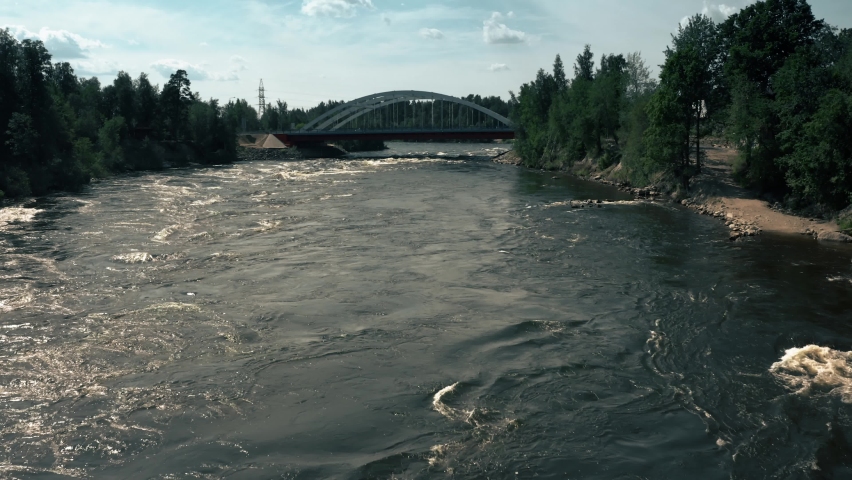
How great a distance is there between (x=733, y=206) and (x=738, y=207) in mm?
448

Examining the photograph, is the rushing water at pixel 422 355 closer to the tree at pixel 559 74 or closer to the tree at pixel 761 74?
the tree at pixel 761 74

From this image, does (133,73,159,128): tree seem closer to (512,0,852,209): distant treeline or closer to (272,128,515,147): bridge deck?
(272,128,515,147): bridge deck

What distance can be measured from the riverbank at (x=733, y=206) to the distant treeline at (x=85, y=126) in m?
42.4

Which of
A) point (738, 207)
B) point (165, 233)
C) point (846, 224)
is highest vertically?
point (738, 207)

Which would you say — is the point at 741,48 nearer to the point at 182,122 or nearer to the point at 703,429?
the point at 703,429

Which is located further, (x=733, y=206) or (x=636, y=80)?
(x=636, y=80)

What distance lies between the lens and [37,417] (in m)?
11.6

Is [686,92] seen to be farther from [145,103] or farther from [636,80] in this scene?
[145,103]

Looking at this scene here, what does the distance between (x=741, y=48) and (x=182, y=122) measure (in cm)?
6878

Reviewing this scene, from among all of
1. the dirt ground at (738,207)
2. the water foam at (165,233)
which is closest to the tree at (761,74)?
the dirt ground at (738,207)

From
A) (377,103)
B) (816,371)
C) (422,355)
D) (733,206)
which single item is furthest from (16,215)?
(377,103)

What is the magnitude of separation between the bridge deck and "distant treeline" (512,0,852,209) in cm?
3892

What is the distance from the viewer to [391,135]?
10300cm

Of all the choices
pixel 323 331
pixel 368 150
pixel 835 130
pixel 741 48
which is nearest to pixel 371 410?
pixel 323 331
